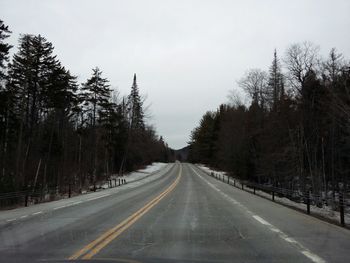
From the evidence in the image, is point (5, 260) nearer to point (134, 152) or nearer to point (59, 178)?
point (59, 178)

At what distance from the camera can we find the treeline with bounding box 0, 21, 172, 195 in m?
40.0

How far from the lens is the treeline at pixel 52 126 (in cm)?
4000

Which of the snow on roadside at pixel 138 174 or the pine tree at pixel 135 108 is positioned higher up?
the pine tree at pixel 135 108

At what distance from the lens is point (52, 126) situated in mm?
51531

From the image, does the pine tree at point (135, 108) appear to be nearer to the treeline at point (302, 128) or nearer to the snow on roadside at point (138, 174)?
the snow on roadside at point (138, 174)

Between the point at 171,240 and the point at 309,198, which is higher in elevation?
the point at 309,198

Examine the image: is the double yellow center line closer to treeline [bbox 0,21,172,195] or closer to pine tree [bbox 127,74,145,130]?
treeline [bbox 0,21,172,195]

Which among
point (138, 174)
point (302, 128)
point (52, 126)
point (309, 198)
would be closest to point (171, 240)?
point (309, 198)

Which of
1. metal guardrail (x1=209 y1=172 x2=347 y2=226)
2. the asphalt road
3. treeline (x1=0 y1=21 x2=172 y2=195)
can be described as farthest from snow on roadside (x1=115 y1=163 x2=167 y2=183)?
the asphalt road

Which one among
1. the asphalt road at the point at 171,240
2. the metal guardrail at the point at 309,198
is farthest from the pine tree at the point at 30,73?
the asphalt road at the point at 171,240

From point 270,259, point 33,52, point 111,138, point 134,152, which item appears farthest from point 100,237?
point 134,152

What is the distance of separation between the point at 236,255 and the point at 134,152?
86344 millimetres

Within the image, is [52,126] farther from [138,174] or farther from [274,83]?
[138,174]

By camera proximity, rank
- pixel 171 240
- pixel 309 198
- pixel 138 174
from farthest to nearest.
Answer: pixel 138 174, pixel 309 198, pixel 171 240
